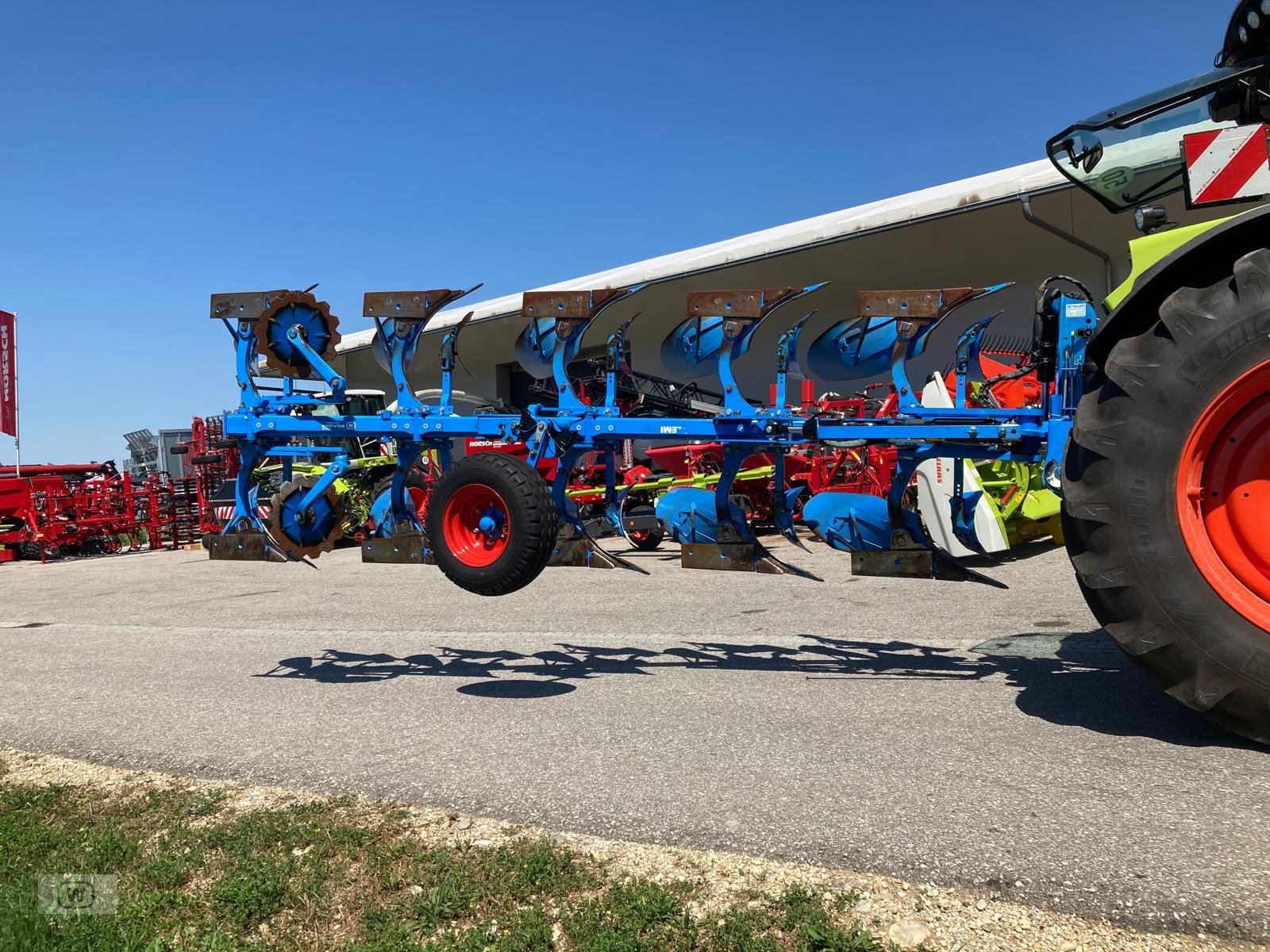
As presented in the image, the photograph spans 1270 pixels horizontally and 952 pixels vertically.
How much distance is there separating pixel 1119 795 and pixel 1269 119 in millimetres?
2809

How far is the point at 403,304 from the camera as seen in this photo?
198 inches

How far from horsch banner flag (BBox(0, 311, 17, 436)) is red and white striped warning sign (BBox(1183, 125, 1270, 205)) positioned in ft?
57.7

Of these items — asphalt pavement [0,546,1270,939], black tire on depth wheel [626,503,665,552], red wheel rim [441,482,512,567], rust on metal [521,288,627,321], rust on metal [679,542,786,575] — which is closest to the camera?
asphalt pavement [0,546,1270,939]

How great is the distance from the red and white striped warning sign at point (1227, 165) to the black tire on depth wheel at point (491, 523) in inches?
112

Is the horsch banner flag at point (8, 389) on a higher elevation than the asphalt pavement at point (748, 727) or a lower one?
higher

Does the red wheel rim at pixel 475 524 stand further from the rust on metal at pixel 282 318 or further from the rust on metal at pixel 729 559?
the rust on metal at pixel 282 318

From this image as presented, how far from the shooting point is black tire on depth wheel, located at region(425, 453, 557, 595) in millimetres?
4297

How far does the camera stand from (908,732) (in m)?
3.50

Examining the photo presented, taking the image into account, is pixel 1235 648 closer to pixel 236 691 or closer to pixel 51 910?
pixel 51 910

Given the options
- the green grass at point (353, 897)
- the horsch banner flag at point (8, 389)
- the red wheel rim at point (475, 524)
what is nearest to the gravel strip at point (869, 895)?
the green grass at point (353, 897)

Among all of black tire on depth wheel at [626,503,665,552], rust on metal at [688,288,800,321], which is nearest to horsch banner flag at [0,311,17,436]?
black tire on depth wheel at [626,503,665,552]

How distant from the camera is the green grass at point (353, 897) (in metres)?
2.16

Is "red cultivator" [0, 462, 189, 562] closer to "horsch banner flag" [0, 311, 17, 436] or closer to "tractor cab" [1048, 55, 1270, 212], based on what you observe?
"horsch banner flag" [0, 311, 17, 436]

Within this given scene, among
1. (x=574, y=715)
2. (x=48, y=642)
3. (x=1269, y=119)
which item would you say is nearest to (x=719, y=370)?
(x=574, y=715)
